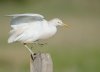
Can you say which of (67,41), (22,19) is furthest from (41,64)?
(67,41)

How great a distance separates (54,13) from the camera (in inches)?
668

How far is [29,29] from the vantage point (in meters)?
6.76

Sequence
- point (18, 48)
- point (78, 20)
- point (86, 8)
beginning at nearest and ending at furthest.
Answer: point (18, 48), point (78, 20), point (86, 8)

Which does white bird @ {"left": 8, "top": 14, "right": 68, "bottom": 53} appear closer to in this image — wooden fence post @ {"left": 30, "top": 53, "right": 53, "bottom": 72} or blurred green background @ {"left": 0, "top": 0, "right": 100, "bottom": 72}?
wooden fence post @ {"left": 30, "top": 53, "right": 53, "bottom": 72}

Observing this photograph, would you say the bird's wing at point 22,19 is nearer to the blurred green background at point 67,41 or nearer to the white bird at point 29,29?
the white bird at point 29,29

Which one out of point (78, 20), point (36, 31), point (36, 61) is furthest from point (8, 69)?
point (78, 20)

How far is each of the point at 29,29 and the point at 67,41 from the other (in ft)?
20.3

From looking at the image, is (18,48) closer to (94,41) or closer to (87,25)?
(94,41)

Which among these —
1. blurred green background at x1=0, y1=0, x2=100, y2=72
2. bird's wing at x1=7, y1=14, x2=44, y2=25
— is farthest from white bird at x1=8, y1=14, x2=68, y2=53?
blurred green background at x1=0, y1=0, x2=100, y2=72

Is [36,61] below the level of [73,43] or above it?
above

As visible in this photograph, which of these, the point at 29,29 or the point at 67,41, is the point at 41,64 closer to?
the point at 29,29

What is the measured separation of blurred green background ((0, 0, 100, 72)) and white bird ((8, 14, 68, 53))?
3.43 meters

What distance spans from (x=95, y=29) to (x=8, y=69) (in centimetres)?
423

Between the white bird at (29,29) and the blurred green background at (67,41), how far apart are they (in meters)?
3.43
